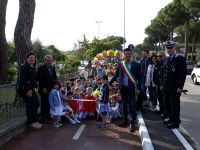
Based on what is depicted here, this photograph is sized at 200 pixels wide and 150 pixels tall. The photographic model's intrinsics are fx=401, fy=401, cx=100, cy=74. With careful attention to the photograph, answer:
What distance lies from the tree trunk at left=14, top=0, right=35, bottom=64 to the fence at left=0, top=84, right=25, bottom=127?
2689 mm

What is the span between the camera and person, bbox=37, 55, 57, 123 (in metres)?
9.88

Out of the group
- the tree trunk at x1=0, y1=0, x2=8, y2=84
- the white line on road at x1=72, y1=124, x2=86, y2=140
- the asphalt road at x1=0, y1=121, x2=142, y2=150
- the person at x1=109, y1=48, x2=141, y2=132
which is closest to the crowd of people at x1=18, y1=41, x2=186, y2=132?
the person at x1=109, y1=48, x2=141, y2=132

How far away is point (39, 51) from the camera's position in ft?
149

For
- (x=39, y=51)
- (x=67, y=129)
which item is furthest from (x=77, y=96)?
(x=39, y=51)

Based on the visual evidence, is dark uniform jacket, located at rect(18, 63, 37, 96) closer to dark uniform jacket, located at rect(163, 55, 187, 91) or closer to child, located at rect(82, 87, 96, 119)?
child, located at rect(82, 87, 96, 119)

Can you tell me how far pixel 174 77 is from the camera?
8.59 metres

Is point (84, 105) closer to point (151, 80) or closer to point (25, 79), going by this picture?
point (151, 80)

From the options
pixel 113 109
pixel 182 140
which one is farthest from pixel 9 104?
pixel 182 140

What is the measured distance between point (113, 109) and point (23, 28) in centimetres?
371

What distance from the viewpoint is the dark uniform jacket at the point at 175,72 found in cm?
843

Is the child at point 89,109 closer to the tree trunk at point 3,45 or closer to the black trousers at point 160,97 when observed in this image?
the black trousers at point 160,97

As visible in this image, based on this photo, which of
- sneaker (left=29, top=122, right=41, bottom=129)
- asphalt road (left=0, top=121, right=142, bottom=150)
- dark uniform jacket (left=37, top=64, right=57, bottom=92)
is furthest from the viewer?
dark uniform jacket (left=37, top=64, right=57, bottom=92)

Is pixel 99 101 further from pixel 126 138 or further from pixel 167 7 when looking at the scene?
pixel 167 7

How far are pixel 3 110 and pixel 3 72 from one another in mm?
6243
